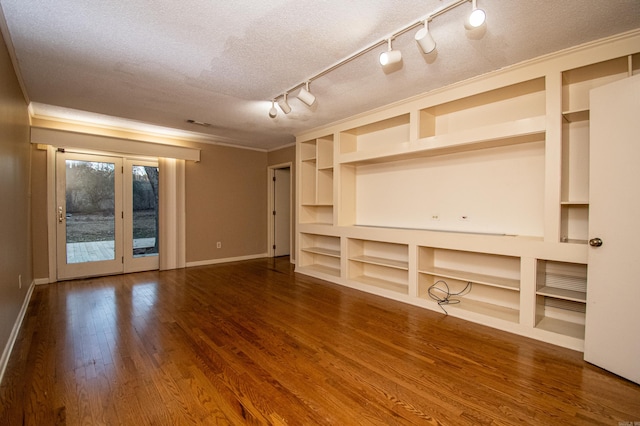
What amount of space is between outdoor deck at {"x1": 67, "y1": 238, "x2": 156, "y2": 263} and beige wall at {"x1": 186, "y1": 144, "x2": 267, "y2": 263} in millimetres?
1272

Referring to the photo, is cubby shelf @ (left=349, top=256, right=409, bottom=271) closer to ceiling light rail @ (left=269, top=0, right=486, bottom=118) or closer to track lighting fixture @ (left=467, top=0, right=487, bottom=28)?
ceiling light rail @ (left=269, top=0, right=486, bottom=118)

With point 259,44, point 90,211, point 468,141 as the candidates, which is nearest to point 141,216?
point 90,211

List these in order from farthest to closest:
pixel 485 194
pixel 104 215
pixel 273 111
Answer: pixel 104 215, pixel 273 111, pixel 485 194

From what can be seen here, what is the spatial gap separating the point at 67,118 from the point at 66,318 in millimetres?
3149

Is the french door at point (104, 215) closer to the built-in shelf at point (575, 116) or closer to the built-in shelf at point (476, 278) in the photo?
the built-in shelf at point (476, 278)

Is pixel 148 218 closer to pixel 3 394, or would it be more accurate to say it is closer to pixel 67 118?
pixel 67 118

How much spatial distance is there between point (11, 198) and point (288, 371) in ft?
9.53

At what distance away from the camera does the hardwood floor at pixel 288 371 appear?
170cm

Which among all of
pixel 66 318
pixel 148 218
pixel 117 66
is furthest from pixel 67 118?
pixel 66 318

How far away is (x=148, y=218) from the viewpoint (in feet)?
17.6

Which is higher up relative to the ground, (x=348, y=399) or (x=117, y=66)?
(x=117, y=66)

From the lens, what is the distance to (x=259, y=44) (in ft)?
7.84

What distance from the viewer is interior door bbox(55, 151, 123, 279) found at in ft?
15.0

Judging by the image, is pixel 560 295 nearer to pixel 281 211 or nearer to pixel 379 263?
pixel 379 263
